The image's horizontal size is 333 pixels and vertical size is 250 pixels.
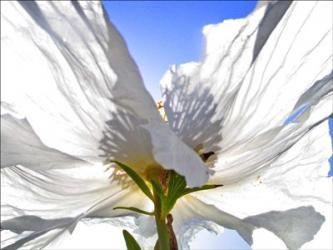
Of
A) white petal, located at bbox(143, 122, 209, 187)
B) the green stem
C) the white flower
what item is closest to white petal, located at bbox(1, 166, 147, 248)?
the white flower

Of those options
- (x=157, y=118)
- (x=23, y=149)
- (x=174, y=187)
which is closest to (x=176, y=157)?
(x=157, y=118)

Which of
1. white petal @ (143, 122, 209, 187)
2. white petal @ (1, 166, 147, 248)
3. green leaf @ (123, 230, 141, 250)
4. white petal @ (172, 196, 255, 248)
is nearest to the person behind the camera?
white petal @ (143, 122, 209, 187)

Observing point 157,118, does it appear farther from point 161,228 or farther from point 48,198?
point 48,198

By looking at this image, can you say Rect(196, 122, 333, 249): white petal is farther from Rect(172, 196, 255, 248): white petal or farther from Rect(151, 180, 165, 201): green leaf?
Rect(151, 180, 165, 201): green leaf

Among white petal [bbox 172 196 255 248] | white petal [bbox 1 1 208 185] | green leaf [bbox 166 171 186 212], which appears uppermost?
white petal [bbox 1 1 208 185]

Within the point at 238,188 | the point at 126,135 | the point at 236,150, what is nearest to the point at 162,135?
the point at 126,135

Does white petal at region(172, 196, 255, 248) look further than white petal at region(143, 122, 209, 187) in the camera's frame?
Yes

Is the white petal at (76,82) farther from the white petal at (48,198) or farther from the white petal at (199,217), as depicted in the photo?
the white petal at (199,217)

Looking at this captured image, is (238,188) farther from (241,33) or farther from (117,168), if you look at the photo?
(241,33)
